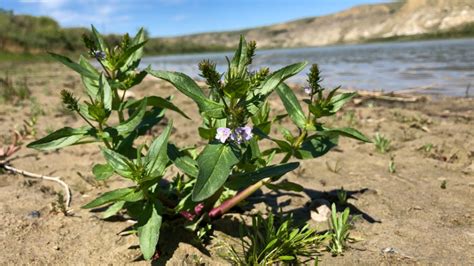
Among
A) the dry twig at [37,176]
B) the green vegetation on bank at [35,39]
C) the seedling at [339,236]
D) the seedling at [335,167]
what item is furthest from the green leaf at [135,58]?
the green vegetation on bank at [35,39]

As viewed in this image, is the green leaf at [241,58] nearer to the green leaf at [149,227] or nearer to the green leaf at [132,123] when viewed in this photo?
the green leaf at [132,123]

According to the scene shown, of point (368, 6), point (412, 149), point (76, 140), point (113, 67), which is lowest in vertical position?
point (412, 149)

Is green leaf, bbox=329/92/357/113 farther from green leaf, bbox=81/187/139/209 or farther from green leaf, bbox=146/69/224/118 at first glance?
green leaf, bbox=81/187/139/209

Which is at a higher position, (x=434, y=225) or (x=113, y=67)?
(x=113, y=67)

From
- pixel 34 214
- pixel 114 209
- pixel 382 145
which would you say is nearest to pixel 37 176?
pixel 34 214

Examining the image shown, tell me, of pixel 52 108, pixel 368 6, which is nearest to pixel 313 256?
pixel 52 108

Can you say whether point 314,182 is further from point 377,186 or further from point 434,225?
point 434,225

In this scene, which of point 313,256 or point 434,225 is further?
point 434,225
